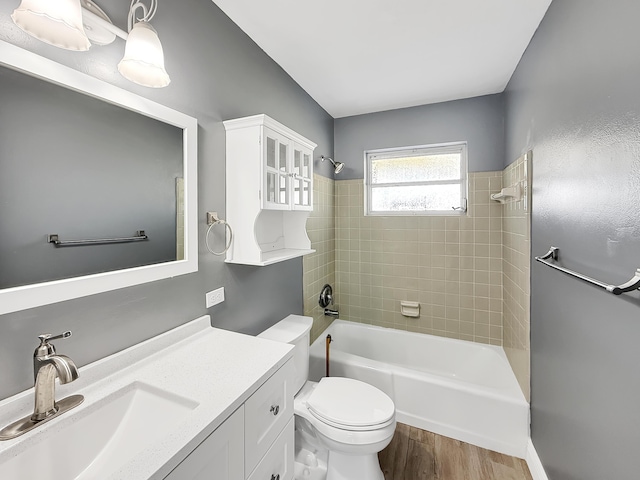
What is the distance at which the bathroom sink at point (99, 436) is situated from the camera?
68 cm

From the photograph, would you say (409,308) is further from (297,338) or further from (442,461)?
(297,338)

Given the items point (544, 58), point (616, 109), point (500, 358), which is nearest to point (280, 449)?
point (616, 109)

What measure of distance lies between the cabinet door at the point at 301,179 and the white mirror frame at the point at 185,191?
24.5 inches

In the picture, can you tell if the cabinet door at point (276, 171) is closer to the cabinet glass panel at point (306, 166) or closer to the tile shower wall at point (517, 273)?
the cabinet glass panel at point (306, 166)

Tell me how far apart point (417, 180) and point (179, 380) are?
2.58 m

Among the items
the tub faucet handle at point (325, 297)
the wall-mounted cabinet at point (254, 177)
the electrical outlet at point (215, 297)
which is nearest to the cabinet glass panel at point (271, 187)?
the wall-mounted cabinet at point (254, 177)

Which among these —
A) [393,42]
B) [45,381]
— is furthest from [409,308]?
[45,381]

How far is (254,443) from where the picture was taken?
93 cm

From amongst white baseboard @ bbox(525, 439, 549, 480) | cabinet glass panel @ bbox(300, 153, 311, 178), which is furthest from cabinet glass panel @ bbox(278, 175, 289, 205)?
white baseboard @ bbox(525, 439, 549, 480)

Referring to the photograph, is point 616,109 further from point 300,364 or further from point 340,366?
point 340,366

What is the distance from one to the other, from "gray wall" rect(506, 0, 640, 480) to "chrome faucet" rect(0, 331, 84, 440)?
157cm

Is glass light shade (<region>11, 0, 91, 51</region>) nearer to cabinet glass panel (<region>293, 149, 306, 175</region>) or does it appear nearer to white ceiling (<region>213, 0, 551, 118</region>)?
white ceiling (<region>213, 0, 551, 118</region>)

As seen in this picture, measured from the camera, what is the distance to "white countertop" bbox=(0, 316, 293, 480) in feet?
2.14

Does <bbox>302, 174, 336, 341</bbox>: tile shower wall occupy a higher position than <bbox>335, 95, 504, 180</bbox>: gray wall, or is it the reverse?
<bbox>335, 95, 504, 180</bbox>: gray wall
